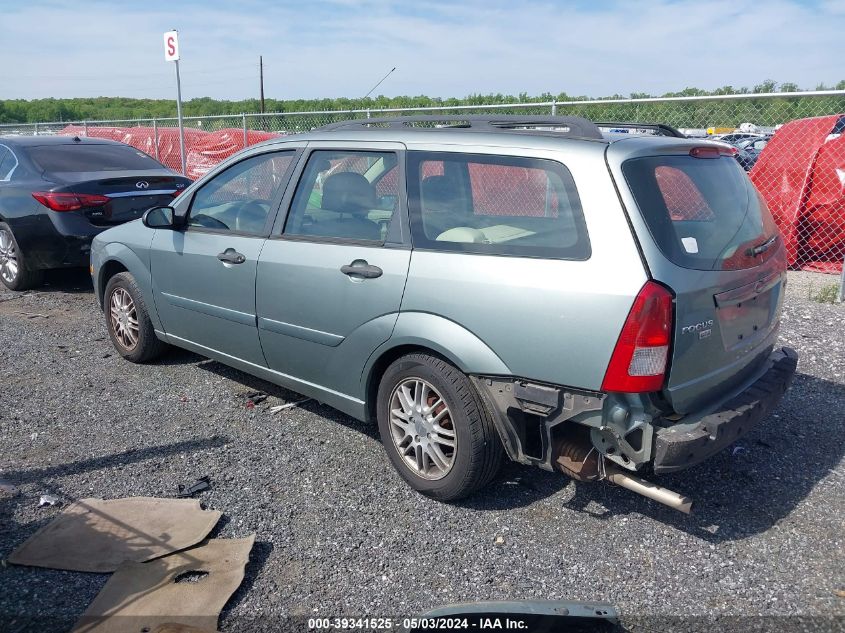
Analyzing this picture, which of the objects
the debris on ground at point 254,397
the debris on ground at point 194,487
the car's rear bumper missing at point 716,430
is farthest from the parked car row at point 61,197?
the car's rear bumper missing at point 716,430

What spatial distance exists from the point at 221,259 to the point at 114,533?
1805mm

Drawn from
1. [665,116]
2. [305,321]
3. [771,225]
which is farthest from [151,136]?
[771,225]

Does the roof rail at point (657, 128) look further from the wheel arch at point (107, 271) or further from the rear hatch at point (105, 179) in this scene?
the rear hatch at point (105, 179)

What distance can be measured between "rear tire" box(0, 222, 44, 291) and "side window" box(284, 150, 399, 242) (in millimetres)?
4987

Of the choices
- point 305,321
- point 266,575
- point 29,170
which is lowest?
point 266,575

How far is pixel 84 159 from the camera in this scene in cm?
783

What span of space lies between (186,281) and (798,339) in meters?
4.90

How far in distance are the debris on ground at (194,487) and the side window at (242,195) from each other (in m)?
1.50

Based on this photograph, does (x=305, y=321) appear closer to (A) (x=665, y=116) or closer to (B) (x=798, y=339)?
(B) (x=798, y=339)

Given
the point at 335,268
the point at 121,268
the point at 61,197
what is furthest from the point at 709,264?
the point at 61,197

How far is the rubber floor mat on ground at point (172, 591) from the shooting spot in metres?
2.67

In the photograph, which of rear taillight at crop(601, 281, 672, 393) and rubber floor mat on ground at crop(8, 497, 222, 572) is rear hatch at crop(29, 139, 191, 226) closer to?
rubber floor mat on ground at crop(8, 497, 222, 572)

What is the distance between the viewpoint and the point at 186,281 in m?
4.78

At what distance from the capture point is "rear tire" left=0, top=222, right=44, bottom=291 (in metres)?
7.71
